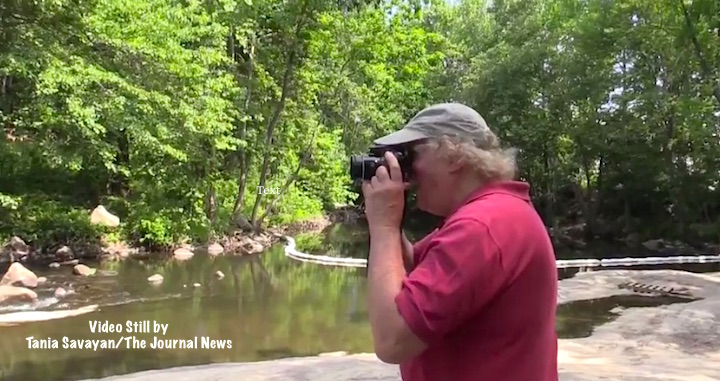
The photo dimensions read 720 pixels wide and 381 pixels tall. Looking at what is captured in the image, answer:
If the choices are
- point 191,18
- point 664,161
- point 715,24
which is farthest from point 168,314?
point 664,161

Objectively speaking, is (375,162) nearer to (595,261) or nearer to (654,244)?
(595,261)

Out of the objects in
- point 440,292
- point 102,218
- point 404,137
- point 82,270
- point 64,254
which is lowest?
point 82,270

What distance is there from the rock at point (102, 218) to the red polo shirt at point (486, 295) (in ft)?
47.5

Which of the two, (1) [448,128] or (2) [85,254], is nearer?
(1) [448,128]

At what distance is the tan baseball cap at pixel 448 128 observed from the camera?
1.33 meters

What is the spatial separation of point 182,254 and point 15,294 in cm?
601

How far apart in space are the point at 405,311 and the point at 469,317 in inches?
→ 4.5

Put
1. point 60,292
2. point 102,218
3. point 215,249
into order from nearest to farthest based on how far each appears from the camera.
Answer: point 60,292 → point 102,218 → point 215,249

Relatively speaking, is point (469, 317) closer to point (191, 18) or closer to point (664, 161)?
point (191, 18)

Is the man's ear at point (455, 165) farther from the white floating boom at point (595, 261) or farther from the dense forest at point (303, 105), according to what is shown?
the white floating boom at point (595, 261)

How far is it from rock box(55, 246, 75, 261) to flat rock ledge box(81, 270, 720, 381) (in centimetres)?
861

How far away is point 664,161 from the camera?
18922 mm

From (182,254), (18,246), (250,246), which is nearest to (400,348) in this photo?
(18,246)

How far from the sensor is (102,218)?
1482 centimetres
